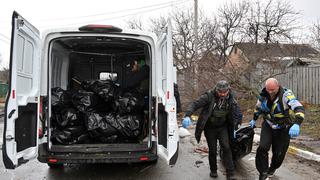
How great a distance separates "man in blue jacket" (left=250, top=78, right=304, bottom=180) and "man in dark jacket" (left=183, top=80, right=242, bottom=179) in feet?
1.44

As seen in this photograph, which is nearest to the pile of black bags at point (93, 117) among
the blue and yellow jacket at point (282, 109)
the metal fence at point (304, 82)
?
the blue and yellow jacket at point (282, 109)

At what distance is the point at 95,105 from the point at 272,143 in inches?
118

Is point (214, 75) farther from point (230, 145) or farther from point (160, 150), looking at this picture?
point (160, 150)

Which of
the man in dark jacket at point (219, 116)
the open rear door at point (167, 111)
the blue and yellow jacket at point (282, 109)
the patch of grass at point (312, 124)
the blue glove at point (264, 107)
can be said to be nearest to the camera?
the open rear door at point (167, 111)

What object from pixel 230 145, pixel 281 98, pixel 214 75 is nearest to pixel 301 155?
pixel 230 145

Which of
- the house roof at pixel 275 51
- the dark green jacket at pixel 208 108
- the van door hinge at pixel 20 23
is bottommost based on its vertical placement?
the dark green jacket at pixel 208 108

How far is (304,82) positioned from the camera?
1664cm

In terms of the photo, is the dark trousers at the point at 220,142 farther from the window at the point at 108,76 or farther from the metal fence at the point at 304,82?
the metal fence at the point at 304,82

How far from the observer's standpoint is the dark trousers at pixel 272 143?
5098 mm

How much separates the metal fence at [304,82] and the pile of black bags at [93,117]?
465 inches

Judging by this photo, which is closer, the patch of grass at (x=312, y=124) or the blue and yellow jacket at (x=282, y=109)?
the blue and yellow jacket at (x=282, y=109)

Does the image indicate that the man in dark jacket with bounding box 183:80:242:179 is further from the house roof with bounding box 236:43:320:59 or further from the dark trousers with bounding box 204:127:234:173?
the house roof with bounding box 236:43:320:59

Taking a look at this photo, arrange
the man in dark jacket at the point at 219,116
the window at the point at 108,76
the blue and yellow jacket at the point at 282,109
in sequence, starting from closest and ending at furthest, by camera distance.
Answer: the blue and yellow jacket at the point at 282,109
the man in dark jacket at the point at 219,116
the window at the point at 108,76

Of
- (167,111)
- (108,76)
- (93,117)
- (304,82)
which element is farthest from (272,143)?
(304,82)
